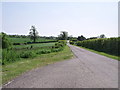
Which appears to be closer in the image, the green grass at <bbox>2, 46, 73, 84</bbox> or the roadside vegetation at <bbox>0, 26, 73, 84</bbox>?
the green grass at <bbox>2, 46, 73, 84</bbox>

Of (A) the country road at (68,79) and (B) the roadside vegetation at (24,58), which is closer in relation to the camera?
(A) the country road at (68,79)

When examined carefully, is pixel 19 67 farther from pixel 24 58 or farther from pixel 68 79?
pixel 24 58

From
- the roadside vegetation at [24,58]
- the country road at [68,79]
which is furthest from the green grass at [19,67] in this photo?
the country road at [68,79]

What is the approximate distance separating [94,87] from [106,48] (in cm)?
2085

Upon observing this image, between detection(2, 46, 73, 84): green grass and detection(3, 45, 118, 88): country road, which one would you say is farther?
detection(2, 46, 73, 84): green grass

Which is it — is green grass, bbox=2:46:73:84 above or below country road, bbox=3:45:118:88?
below

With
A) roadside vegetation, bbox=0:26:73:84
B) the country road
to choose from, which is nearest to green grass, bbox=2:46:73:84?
roadside vegetation, bbox=0:26:73:84

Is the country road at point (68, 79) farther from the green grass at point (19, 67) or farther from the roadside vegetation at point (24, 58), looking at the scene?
the roadside vegetation at point (24, 58)

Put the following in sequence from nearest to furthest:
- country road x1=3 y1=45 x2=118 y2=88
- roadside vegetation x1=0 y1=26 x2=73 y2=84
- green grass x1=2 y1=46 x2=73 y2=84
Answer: country road x1=3 y1=45 x2=118 y2=88 → green grass x1=2 y1=46 x2=73 y2=84 → roadside vegetation x1=0 y1=26 x2=73 y2=84

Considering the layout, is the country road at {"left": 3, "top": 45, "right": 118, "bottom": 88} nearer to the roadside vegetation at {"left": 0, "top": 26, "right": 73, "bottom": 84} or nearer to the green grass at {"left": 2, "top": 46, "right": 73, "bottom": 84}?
the green grass at {"left": 2, "top": 46, "right": 73, "bottom": 84}

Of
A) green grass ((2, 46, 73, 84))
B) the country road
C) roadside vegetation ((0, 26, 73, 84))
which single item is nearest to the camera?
the country road

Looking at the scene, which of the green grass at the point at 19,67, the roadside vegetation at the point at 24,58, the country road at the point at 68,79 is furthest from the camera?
the roadside vegetation at the point at 24,58

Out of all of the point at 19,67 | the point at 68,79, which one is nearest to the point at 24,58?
the point at 19,67

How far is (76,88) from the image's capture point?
4539mm
